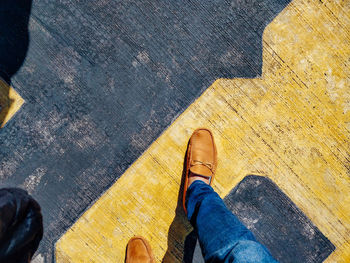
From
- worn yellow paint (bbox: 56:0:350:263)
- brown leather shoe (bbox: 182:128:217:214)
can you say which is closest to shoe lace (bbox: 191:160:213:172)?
brown leather shoe (bbox: 182:128:217:214)

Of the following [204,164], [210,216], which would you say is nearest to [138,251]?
[210,216]

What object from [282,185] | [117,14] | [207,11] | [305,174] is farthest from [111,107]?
[305,174]

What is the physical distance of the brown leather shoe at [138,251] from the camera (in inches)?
98.5

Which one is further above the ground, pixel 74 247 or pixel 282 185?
pixel 282 185

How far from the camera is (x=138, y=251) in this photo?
2510 millimetres

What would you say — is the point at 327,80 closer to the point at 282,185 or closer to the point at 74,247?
the point at 282,185

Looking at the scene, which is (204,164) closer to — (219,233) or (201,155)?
(201,155)

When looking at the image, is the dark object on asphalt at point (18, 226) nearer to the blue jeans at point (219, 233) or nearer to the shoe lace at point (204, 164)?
the blue jeans at point (219, 233)

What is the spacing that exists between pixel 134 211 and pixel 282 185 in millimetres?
1464

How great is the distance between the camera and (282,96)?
8.75 ft

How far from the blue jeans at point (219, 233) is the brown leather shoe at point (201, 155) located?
171 millimetres

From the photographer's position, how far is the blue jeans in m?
1.95

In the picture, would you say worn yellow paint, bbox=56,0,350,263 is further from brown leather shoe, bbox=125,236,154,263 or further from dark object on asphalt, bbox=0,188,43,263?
dark object on asphalt, bbox=0,188,43,263

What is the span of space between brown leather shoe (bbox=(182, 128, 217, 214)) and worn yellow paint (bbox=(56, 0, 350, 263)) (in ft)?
0.27
